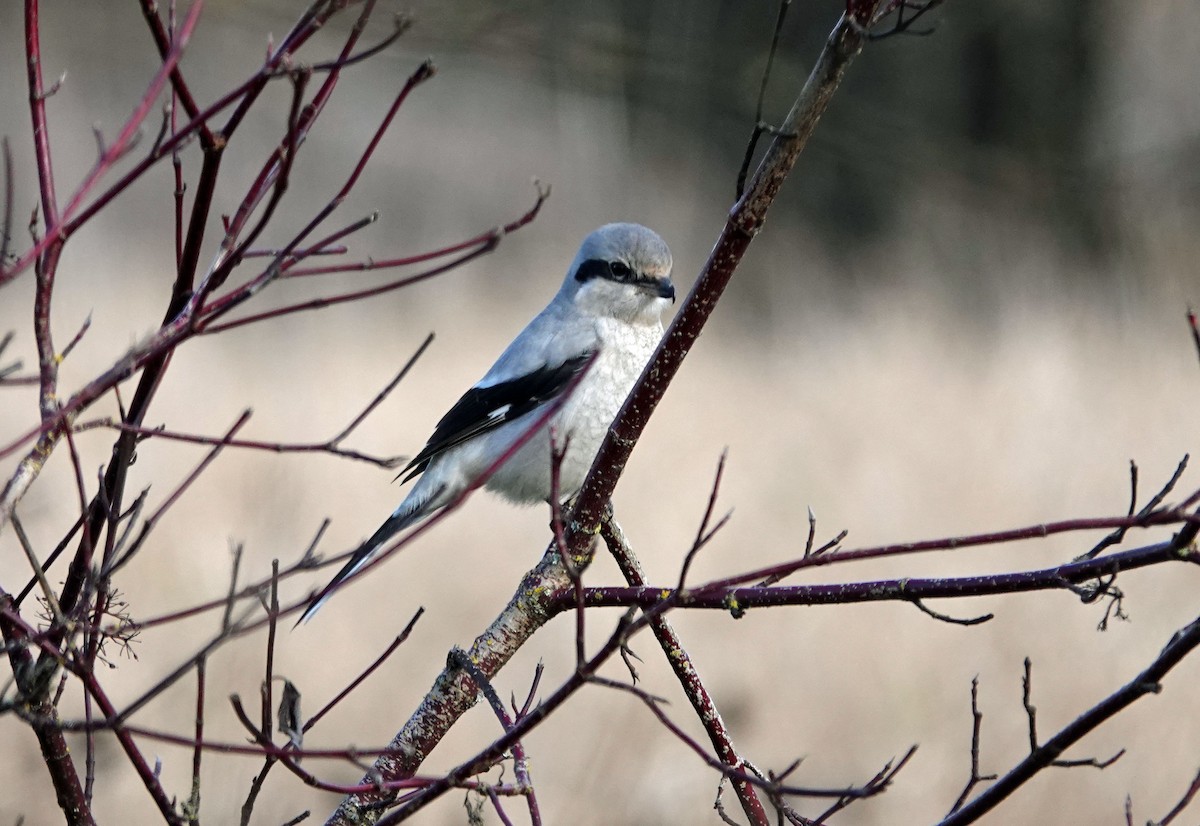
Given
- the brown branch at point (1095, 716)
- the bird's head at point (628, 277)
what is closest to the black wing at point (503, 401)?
the bird's head at point (628, 277)

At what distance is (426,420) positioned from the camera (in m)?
3.75

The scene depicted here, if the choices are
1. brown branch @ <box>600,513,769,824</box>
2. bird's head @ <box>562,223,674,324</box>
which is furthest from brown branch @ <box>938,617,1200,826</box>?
bird's head @ <box>562,223,674,324</box>

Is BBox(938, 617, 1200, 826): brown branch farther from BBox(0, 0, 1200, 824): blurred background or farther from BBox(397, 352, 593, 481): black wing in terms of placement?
BBox(0, 0, 1200, 824): blurred background

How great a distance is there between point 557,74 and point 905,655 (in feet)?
8.20

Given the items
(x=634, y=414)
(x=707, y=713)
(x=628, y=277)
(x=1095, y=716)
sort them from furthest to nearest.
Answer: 1. (x=628, y=277)
2. (x=707, y=713)
3. (x=634, y=414)
4. (x=1095, y=716)

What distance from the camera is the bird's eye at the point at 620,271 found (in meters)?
2.22

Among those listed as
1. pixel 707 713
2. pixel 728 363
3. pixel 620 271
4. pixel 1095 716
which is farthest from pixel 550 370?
pixel 728 363

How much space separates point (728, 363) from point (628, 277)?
2.16 m

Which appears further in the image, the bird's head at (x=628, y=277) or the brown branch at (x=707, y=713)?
the bird's head at (x=628, y=277)

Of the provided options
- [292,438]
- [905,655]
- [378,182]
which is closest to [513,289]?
[378,182]

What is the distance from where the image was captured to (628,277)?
7.29 feet

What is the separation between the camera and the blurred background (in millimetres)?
3379

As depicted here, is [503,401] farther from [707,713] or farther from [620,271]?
[707,713]

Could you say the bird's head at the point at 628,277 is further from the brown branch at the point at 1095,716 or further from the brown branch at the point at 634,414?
the brown branch at the point at 1095,716
